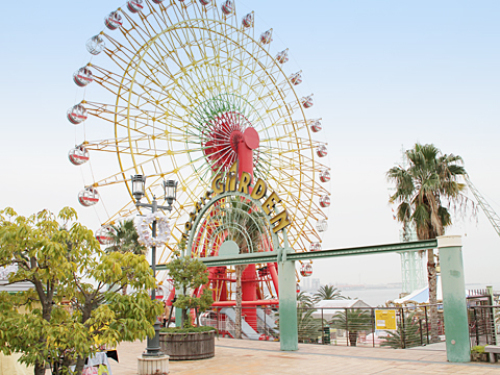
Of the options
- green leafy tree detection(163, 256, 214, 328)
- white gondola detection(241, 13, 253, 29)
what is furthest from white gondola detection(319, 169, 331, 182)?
green leafy tree detection(163, 256, 214, 328)

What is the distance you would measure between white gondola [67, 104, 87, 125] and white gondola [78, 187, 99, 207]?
3167 millimetres

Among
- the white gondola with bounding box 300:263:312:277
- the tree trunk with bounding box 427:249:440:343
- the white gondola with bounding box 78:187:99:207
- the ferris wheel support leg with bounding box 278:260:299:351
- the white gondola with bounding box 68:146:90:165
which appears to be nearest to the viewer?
the ferris wheel support leg with bounding box 278:260:299:351

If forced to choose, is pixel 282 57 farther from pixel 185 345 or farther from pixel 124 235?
pixel 185 345

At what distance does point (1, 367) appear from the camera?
10273 mm

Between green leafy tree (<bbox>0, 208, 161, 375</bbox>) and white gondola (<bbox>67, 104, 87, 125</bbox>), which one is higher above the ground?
white gondola (<bbox>67, 104, 87, 125</bbox>)

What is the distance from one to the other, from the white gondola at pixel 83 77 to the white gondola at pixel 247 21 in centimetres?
1122

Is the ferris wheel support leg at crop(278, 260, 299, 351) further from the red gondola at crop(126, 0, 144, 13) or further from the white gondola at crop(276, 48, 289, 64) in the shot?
the white gondola at crop(276, 48, 289, 64)

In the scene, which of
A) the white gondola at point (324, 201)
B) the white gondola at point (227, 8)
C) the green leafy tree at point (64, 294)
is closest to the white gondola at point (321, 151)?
the white gondola at point (324, 201)

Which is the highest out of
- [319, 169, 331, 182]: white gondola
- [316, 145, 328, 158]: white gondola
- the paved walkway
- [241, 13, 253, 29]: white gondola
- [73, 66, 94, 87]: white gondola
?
[241, 13, 253, 29]: white gondola

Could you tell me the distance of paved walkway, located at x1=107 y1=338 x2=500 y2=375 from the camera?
1200 cm

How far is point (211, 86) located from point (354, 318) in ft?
49.0

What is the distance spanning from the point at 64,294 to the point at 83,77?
54.7ft

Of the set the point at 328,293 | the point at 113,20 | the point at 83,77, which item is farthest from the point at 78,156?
the point at 328,293

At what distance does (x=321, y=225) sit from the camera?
95.9 ft
